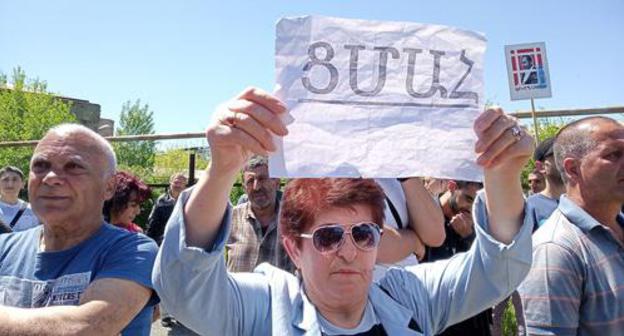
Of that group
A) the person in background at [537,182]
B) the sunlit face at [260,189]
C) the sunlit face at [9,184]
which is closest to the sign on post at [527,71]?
the person in background at [537,182]

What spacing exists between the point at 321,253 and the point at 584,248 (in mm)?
1386

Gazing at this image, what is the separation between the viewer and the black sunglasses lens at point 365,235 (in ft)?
5.26

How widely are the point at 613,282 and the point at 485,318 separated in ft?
3.96

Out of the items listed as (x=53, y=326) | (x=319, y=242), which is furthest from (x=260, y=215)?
(x=319, y=242)

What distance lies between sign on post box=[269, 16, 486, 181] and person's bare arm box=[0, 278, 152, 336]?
3.26 feet

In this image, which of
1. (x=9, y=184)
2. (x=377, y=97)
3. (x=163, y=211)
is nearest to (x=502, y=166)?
(x=377, y=97)

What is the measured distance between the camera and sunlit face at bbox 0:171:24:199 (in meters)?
6.42

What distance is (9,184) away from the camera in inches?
253

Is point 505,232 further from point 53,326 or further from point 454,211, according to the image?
point 454,211

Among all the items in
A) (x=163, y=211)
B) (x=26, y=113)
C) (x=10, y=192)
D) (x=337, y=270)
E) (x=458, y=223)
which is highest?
(x=26, y=113)

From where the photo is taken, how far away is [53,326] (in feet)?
6.18

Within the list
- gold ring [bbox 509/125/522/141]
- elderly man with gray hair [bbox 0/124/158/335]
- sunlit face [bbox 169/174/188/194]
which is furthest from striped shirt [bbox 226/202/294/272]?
sunlit face [bbox 169/174/188/194]

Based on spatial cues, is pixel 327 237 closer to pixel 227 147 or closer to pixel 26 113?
pixel 227 147

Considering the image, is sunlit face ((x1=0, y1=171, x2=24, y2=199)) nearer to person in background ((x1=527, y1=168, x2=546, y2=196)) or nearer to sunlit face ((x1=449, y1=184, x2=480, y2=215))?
sunlit face ((x1=449, y1=184, x2=480, y2=215))
